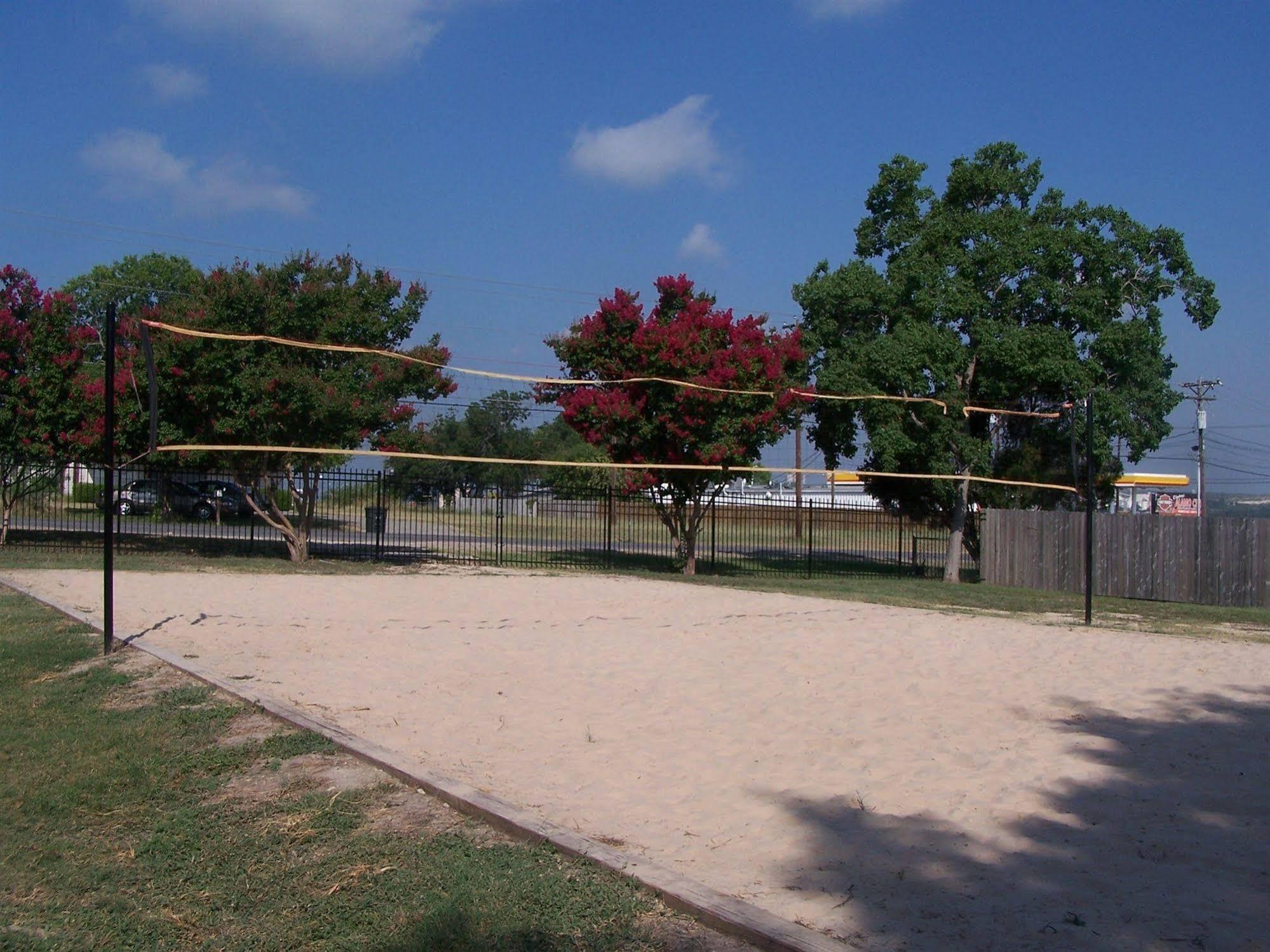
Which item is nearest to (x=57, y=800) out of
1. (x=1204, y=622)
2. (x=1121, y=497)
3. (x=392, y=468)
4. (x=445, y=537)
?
(x=1204, y=622)

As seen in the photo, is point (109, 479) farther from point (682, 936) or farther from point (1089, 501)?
point (1089, 501)

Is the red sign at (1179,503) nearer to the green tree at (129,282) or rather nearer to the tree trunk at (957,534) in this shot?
the tree trunk at (957,534)

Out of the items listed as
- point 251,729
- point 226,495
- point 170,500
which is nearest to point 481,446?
point 226,495

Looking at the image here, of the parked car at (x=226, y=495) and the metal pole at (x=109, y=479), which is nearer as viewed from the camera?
the metal pole at (x=109, y=479)

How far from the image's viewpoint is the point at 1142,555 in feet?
71.6

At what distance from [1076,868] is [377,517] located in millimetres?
20251

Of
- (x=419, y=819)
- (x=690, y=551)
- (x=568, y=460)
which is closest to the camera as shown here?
(x=419, y=819)

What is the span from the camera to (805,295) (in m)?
25.5

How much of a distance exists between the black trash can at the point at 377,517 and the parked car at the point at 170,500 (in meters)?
4.00

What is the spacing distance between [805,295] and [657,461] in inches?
231

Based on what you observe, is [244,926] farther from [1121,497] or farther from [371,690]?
[1121,497]

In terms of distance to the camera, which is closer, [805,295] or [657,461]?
[657,461]

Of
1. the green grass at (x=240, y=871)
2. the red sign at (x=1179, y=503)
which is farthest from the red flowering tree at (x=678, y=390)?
the red sign at (x=1179, y=503)

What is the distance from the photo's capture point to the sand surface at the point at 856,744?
4.62m
